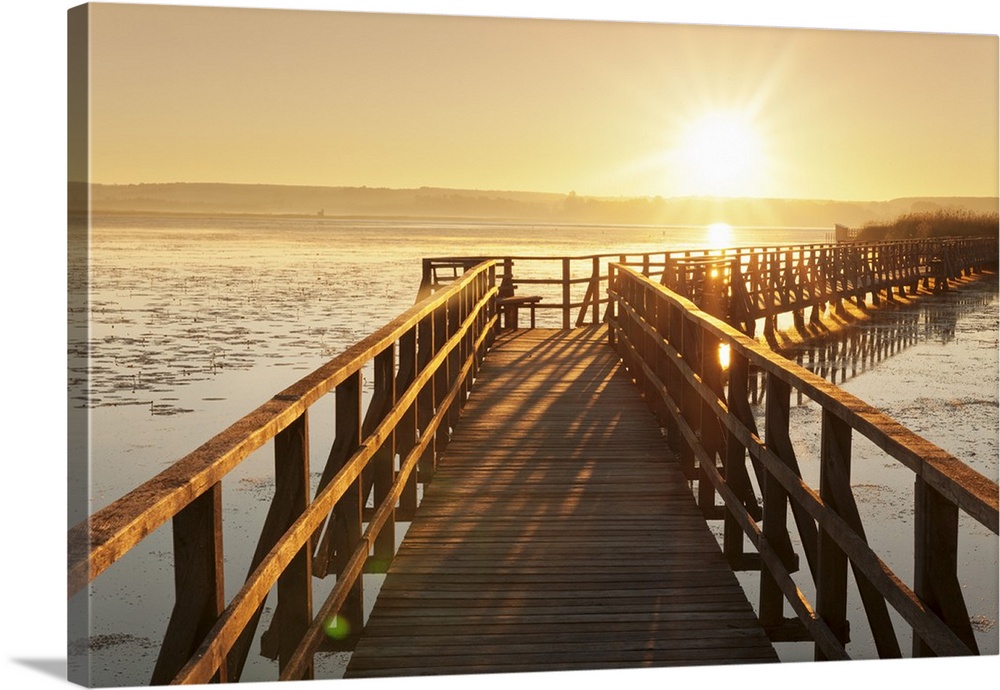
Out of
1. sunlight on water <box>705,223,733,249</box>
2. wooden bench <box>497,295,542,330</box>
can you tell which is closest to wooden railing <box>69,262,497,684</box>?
wooden bench <box>497,295,542,330</box>

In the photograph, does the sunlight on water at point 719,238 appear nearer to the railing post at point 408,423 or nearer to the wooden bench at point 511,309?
the wooden bench at point 511,309

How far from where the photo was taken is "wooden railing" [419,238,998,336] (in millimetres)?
16719

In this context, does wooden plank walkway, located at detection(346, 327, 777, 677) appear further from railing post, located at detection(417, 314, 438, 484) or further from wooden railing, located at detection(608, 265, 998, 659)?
wooden railing, located at detection(608, 265, 998, 659)

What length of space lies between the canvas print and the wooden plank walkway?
0.8 inches

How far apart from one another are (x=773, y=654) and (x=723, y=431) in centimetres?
211

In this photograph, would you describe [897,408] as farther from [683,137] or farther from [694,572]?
[694,572]

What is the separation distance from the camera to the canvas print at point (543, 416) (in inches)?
123

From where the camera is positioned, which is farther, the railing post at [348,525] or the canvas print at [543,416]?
the railing post at [348,525]

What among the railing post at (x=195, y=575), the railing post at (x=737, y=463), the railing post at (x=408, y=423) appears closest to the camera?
the railing post at (x=195, y=575)

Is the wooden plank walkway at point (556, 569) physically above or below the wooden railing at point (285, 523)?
below

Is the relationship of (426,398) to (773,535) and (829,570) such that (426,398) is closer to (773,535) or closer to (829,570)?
(773,535)

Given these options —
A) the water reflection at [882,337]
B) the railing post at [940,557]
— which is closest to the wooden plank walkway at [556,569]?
the railing post at [940,557]

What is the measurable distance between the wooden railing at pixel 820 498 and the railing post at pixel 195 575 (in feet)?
5.12

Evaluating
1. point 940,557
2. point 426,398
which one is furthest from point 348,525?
point 426,398
